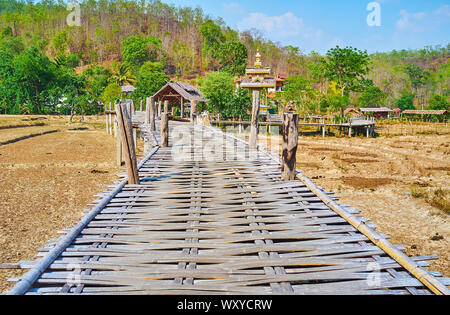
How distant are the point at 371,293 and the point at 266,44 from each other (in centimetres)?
9214

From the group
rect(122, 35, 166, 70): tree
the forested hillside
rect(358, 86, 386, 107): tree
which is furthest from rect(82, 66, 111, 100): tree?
rect(358, 86, 386, 107): tree

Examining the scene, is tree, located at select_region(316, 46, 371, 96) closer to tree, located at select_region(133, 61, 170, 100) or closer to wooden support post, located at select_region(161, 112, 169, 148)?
tree, located at select_region(133, 61, 170, 100)

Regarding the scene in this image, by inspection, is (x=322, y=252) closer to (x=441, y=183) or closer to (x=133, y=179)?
(x=133, y=179)

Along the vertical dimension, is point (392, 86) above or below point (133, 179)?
above

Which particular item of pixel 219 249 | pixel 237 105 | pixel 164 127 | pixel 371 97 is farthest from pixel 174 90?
pixel 371 97

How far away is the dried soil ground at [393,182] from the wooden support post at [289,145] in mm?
3409

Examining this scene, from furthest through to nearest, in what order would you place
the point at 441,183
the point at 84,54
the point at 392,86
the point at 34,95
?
1. the point at 84,54
2. the point at 392,86
3. the point at 34,95
4. the point at 441,183

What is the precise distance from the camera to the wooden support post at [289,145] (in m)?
6.22

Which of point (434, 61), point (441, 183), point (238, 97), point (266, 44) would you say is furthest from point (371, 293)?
point (434, 61)

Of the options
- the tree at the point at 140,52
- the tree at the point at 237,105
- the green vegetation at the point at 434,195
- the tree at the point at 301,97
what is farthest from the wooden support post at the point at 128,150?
the tree at the point at 140,52

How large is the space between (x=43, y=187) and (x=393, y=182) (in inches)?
525

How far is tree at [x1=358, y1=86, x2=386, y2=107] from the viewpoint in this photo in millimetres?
54188

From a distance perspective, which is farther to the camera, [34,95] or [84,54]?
[84,54]

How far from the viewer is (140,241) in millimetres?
Answer: 3988
